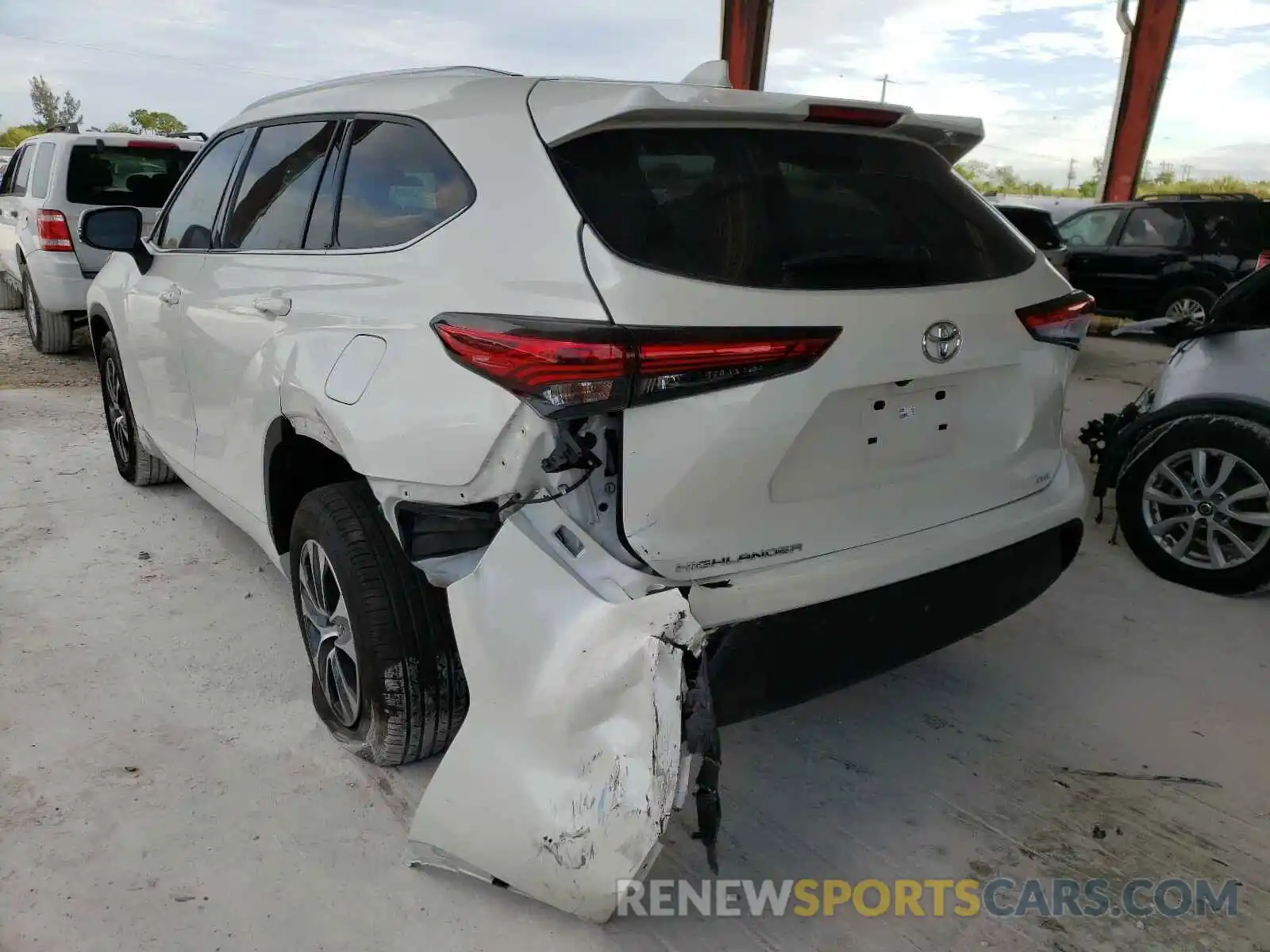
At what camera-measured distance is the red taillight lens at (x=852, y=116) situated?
2145 mm

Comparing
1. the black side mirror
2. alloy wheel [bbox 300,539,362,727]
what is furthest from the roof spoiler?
the black side mirror

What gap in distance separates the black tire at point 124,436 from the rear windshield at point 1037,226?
7952 mm

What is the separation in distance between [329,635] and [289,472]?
527mm

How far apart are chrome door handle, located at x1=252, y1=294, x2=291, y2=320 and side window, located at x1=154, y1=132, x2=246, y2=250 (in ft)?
2.39

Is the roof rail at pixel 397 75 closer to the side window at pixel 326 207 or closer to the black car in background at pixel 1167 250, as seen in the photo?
the side window at pixel 326 207

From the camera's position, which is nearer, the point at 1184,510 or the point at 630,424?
the point at 630,424

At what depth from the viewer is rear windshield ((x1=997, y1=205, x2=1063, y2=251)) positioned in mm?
9391

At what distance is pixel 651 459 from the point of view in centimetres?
183

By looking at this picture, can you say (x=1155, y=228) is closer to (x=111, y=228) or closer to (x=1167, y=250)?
(x=1167, y=250)

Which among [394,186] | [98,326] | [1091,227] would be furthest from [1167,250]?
[394,186]

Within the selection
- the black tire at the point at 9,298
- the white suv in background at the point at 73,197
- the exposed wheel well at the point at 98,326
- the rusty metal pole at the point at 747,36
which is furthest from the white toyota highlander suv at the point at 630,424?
the rusty metal pole at the point at 747,36

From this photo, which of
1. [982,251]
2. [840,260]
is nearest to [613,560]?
[840,260]

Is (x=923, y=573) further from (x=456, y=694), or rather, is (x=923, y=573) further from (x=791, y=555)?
(x=456, y=694)

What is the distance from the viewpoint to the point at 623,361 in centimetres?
178
